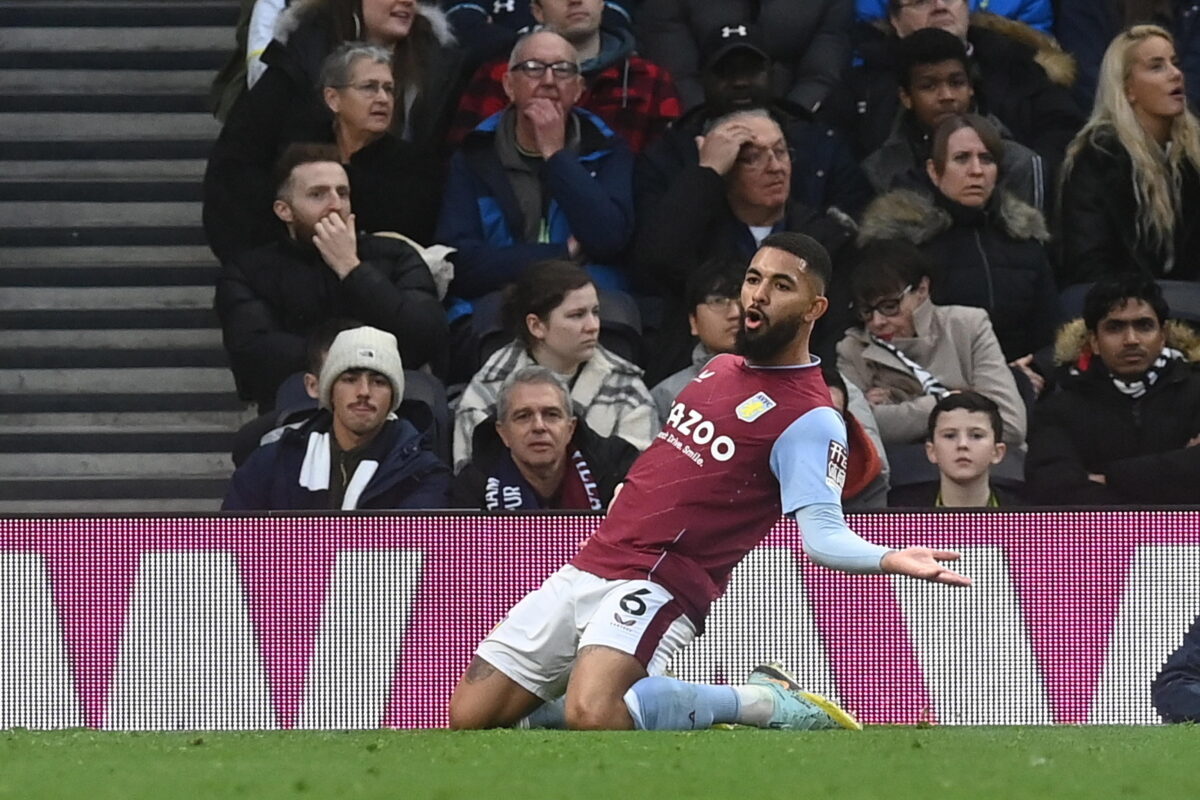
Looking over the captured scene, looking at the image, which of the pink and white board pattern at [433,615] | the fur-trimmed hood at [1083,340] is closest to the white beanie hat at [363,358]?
the pink and white board pattern at [433,615]

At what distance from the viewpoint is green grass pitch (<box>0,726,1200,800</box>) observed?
5.12 m

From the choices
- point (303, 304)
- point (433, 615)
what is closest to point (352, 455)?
point (433, 615)

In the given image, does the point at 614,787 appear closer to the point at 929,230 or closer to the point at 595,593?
the point at 595,593

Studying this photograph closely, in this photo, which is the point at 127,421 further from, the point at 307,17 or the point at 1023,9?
the point at 1023,9

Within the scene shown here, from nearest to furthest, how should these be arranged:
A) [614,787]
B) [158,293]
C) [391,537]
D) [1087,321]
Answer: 1. [614,787]
2. [391,537]
3. [1087,321]
4. [158,293]

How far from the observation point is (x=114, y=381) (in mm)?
11289

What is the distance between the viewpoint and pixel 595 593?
736 cm

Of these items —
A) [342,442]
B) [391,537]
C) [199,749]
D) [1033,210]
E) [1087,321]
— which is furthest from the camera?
[1033,210]

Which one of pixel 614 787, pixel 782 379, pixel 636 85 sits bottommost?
pixel 614 787

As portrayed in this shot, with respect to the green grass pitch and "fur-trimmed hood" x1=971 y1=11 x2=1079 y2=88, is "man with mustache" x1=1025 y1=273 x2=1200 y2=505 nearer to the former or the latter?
"fur-trimmed hood" x1=971 y1=11 x2=1079 y2=88

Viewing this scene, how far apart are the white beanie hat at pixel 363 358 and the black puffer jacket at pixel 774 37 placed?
2.81m

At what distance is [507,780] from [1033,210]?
19.4 feet

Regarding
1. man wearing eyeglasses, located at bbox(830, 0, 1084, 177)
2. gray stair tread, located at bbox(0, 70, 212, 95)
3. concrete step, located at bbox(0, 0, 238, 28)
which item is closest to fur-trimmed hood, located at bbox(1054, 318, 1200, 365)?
man wearing eyeglasses, located at bbox(830, 0, 1084, 177)

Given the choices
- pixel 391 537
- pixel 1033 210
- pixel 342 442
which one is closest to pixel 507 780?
pixel 391 537
